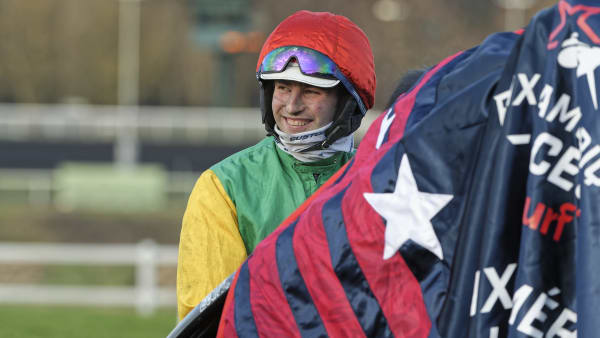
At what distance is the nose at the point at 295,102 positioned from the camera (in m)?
3.06

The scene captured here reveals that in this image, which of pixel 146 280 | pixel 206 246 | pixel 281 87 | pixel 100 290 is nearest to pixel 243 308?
pixel 206 246

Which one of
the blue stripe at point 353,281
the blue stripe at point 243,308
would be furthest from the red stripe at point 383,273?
the blue stripe at point 243,308

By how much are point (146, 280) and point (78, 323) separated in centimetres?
164

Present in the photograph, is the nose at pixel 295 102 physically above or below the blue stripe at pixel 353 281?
above

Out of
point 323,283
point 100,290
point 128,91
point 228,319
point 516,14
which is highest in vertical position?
point 323,283

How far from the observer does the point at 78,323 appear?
395 inches

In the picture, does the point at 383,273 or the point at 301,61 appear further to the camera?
the point at 301,61

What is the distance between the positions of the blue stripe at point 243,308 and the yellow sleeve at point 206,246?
773 mm

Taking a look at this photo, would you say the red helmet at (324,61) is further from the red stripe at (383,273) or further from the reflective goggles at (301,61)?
the red stripe at (383,273)

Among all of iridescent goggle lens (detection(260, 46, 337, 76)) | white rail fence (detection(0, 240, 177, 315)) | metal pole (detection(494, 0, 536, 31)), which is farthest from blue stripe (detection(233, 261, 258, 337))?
metal pole (detection(494, 0, 536, 31))

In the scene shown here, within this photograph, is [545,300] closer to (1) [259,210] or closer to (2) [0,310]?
(1) [259,210]

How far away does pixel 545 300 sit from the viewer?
63.8 inches

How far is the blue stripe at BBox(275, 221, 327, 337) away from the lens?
1812 millimetres

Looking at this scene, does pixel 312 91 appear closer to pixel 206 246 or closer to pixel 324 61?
pixel 324 61
